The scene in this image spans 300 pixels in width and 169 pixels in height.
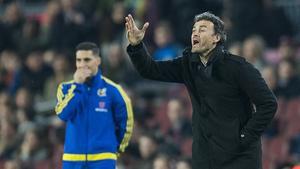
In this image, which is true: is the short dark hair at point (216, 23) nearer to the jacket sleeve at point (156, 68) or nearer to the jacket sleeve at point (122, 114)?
the jacket sleeve at point (156, 68)

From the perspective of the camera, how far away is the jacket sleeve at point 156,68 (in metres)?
7.31

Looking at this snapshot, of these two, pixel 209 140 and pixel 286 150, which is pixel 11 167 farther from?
pixel 209 140

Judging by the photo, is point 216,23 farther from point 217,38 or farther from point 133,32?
point 133,32

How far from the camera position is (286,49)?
12.5 meters

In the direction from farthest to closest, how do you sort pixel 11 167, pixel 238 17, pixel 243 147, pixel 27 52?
1. pixel 27 52
2. pixel 238 17
3. pixel 11 167
4. pixel 243 147

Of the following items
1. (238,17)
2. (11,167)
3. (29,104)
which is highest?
(238,17)

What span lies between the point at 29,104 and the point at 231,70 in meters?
7.61

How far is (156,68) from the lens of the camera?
7418mm

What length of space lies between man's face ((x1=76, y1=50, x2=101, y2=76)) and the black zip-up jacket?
6.80 feet

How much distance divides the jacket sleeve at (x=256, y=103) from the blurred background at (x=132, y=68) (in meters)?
3.06

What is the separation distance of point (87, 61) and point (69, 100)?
18.4 inches

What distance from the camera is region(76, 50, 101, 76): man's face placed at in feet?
30.6

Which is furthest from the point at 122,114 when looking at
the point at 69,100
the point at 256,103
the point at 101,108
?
the point at 256,103

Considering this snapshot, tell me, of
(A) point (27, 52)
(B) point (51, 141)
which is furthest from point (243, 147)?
(A) point (27, 52)
